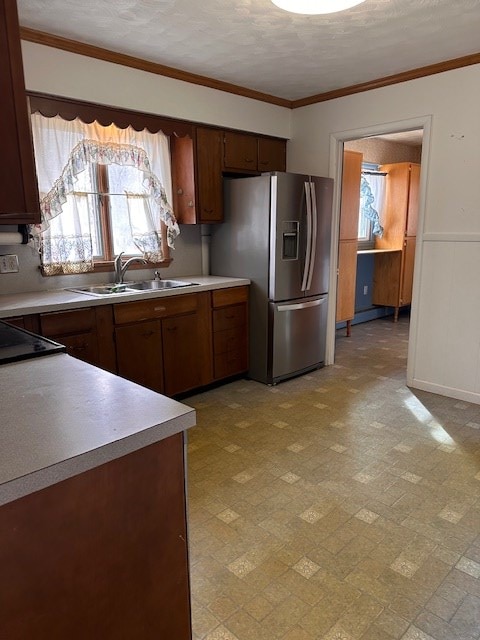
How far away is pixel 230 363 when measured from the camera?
3611mm

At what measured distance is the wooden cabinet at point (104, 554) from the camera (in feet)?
2.65

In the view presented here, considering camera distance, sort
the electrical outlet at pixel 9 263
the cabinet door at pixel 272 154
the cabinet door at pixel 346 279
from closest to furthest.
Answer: the electrical outlet at pixel 9 263
the cabinet door at pixel 272 154
the cabinet door at pixel 346 279

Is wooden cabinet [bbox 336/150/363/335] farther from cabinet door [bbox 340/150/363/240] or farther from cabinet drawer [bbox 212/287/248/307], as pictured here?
cabinet drawer [bbox 212/287/248/307]

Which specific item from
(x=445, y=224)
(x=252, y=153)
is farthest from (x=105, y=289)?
(x=445, y=224)

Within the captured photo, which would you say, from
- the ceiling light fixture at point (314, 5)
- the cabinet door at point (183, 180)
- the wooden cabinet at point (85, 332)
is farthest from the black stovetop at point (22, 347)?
the cabinet door at point (183, 180)

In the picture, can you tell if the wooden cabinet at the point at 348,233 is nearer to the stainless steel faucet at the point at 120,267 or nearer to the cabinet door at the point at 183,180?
the cabinet door at the point at 183,180

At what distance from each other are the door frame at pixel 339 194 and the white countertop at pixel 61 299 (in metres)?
1.27

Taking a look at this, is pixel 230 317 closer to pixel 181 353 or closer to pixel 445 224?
pixel 181 353

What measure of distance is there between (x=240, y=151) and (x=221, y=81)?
0.56 m

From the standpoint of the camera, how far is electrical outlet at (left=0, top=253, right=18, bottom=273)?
2.79 meters

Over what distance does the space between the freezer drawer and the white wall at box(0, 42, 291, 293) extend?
0.93m

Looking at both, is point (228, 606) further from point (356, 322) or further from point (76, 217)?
point (356, 322)

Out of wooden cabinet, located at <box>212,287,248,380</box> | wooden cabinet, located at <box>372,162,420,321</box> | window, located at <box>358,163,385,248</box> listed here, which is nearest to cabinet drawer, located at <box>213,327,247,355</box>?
wooden cabinet, located at <box>212,287,248,380</box>

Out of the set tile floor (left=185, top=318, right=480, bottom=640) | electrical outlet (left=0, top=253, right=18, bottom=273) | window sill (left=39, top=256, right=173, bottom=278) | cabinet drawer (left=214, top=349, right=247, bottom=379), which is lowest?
tile floor (left=185, top=318, right=480, bottom=640)
